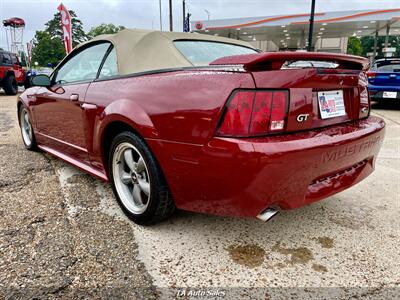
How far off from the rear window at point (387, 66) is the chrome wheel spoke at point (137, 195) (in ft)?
25.1

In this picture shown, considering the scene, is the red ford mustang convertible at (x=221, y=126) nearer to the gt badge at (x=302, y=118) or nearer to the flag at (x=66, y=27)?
the gt badge at (x=302, y=118)

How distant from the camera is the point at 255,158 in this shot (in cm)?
155

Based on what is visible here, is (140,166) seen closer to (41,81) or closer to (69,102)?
(69,102)

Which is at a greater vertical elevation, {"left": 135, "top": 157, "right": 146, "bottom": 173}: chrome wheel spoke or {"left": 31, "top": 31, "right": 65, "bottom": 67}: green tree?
{"left": 31, "top": 31, "right": 65, "bottom": 67}: green tree

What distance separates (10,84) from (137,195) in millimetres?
13541

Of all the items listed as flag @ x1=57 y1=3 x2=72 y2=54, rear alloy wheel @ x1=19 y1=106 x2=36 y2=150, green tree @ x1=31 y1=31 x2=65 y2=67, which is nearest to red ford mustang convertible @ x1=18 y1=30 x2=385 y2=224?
rear alloy wheel @ x1=19 y1=106 x2=36 y2=150

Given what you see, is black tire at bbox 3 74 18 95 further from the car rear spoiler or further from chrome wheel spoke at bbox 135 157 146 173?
the car rear spoiler

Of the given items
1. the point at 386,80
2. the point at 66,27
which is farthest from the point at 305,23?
the point at 66,27

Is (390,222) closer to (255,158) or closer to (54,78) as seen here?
(255,158)

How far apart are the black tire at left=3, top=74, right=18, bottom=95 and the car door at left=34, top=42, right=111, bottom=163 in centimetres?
1152

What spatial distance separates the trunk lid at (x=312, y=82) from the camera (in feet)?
5.37

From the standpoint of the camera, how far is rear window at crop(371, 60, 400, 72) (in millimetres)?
7844

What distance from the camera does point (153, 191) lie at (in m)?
2.03

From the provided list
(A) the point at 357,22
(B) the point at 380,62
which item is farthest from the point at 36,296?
(A) the point at 357,22
